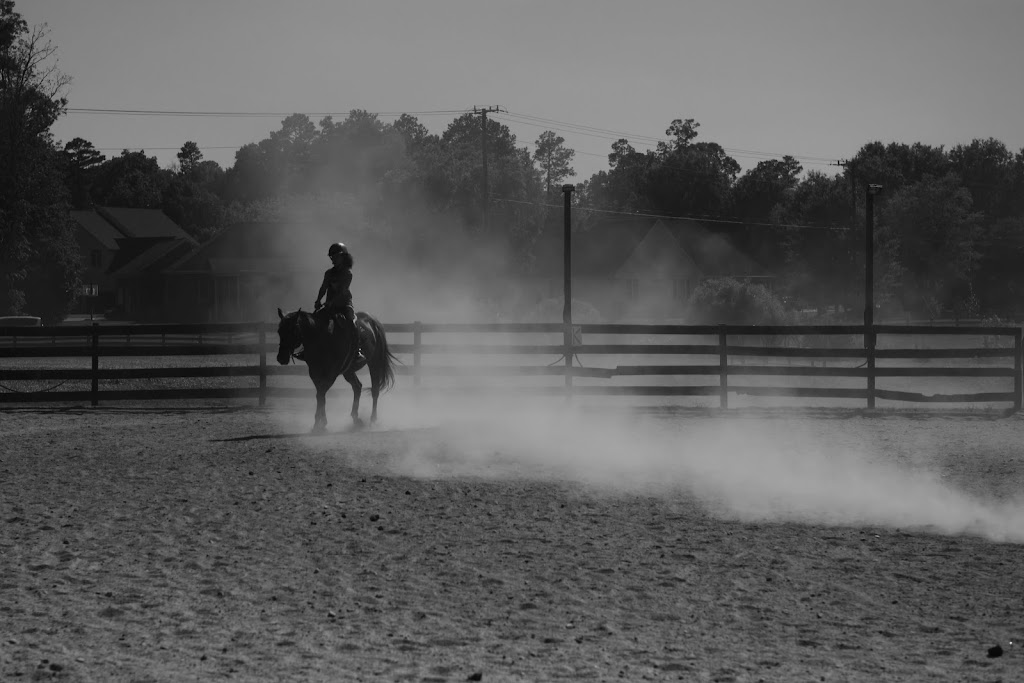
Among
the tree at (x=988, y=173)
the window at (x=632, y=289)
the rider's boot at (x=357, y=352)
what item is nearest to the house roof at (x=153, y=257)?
the window at (x=632, y=289)

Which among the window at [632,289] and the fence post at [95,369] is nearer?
the fence post at [95,369]

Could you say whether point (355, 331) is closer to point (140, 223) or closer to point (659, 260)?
point (659, 260)

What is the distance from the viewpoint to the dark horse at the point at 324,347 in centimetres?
A: 1567

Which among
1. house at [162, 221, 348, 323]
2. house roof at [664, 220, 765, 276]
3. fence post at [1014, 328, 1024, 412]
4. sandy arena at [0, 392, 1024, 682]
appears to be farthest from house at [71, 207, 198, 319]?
sandy arena at [0, 392, 1024, 682]

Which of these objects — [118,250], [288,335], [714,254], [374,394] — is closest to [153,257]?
[118,250]

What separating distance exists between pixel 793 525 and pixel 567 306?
15729 mm

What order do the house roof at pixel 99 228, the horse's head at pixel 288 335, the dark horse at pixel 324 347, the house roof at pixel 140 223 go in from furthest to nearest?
the house roof at pixel 140 223 < the house roof at pixel 99 228 < the dark horse at pixel 324 347 < the horse's head at pixel 288 335

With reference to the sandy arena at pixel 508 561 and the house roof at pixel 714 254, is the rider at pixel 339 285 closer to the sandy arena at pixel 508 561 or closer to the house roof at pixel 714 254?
the sandy arena at pixel 508 561

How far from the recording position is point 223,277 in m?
63.2

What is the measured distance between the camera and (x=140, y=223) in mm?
97562

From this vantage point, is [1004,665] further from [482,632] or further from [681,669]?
[482,632]

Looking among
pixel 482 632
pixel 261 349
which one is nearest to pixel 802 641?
pixel 482 632

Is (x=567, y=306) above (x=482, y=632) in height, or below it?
above

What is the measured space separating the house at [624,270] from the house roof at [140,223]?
108 ft
